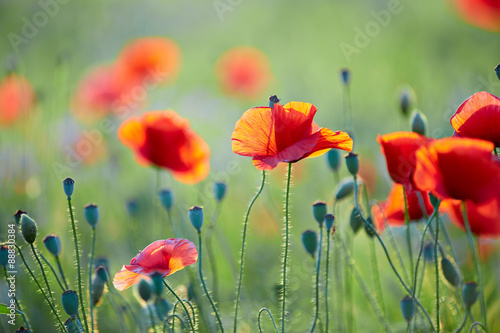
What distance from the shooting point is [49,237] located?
4.24 ft

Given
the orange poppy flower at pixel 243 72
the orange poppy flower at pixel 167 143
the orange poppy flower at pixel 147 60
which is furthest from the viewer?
the orange poppy flower at pixel 243 72

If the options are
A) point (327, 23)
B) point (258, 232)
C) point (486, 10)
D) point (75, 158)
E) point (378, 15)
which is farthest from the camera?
point (327, 23)

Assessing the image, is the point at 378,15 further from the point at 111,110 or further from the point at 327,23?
the point at 111,110

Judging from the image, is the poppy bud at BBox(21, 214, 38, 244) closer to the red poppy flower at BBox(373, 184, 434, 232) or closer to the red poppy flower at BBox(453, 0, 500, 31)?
the red poppy flower at BBox(373, 184, 434, 232)

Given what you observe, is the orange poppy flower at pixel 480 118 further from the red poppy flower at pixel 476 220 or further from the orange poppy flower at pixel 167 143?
the orange poppy flower at pixel 167 143

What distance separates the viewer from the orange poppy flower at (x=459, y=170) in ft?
3.29

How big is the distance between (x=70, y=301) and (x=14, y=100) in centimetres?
205

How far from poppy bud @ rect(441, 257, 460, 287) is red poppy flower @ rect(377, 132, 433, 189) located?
0.69 ft

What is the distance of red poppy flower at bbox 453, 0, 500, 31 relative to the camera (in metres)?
2.94


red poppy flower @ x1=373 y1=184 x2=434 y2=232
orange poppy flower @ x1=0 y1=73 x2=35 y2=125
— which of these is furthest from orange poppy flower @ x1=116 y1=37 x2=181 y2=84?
red poppy flower @ x1=373 y1=184 x2=434 y2=232

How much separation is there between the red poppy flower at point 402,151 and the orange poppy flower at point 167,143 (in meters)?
0.84

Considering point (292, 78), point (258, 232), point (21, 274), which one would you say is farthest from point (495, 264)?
point (292, 78)

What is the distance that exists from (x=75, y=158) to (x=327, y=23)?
4.06 meters

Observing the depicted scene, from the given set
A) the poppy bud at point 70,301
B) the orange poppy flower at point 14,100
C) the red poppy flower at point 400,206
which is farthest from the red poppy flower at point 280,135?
the orange poppy flower at point 14,100
